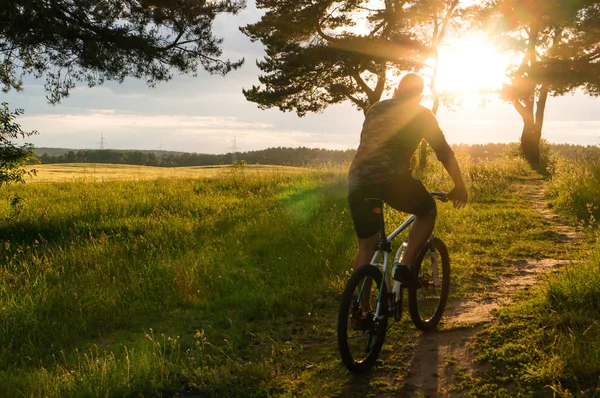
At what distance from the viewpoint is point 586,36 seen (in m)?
16.2

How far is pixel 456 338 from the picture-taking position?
14.2ft

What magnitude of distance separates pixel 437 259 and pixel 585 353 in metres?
1.53

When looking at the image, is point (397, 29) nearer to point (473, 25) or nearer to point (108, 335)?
point (473, 25)

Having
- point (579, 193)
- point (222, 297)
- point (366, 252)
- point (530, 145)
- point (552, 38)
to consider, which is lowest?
point (222, 297)

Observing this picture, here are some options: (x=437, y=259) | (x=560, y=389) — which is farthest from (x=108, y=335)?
(x=560, y=389)

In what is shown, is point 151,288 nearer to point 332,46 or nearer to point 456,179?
point 456,179

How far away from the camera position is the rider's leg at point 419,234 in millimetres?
3955

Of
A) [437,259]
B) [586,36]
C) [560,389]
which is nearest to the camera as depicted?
[560,389]

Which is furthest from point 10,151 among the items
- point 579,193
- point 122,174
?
point 122,174

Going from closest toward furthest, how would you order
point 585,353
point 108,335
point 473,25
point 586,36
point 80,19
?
1. point 585,353
2. point 108,335
3. point 80,19
4. point 586,36
5. point 473,25

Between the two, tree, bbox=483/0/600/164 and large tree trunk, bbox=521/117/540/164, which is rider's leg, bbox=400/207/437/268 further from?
large tree trunk, bbox=521/117/540/164

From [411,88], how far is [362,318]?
1873 mm

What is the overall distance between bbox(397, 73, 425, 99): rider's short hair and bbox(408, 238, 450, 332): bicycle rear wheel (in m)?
1.39

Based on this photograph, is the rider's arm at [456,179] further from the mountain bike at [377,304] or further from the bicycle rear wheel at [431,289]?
the bicycle rear wheel at [431,289]
